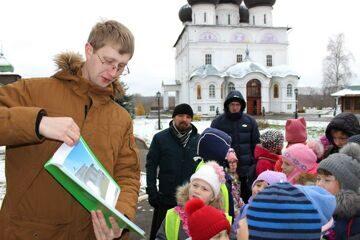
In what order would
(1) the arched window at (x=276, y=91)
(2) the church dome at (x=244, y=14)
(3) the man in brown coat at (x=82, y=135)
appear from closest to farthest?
1. (3) the man in brown coat at (x=82, y=135)
2. (1) the arched window at (x=276, y=91)
3. (2) the church dome at (x=244, y=14)

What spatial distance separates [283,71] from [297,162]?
43172 millimetres

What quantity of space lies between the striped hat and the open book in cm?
61

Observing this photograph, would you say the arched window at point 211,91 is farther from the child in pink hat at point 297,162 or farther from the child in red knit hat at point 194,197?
the child in red knit hat at point 194,197

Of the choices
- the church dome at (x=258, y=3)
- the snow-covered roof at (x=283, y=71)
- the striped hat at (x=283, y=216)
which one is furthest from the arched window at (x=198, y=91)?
the striped hat at (x=283, y=216)

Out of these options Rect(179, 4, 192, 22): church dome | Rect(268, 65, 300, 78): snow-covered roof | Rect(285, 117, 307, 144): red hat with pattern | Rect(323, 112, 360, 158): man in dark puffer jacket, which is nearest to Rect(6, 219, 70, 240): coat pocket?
Rect(323, 112, 360, 158): man in dark puffer jacket

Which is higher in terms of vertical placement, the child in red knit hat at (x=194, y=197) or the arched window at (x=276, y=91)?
the arched window at (x=276, y=91)

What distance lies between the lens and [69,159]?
165cm

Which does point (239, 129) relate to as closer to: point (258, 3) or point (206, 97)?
point (206, 97)

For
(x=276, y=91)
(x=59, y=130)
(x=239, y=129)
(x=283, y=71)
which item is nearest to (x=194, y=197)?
(x=59, y=130)

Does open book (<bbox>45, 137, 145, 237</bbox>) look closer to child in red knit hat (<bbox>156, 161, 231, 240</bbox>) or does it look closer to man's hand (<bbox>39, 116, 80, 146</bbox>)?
man's hand (<bbox>39, 116, 80, 146</bbox>)

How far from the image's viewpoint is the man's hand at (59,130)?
5.50ft

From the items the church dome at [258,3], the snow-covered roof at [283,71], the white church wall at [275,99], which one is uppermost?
the church dome at [258,3]

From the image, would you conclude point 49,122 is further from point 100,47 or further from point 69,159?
point 100,47

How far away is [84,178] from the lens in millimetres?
1722
